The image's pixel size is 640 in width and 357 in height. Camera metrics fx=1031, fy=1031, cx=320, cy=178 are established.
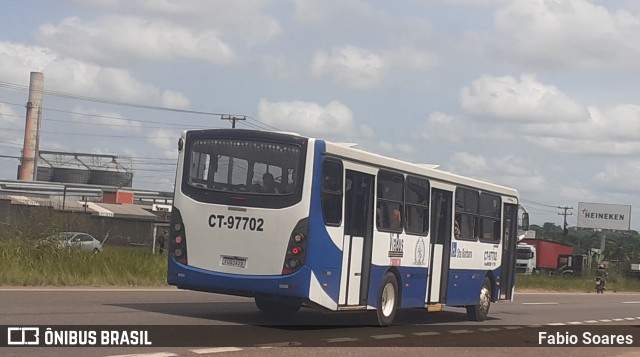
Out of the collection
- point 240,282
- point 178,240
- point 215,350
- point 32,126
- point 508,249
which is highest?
point 32,126

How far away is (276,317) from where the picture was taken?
18250 mm

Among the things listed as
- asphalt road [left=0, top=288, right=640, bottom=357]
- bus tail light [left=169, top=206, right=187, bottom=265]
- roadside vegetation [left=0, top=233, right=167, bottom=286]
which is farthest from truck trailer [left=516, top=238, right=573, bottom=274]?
bus tail light [left=169, top=206, right=187, bottom=265]

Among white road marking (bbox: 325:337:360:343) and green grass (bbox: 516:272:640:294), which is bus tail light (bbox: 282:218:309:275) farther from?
green grass (bbox: 516:272:640:294)

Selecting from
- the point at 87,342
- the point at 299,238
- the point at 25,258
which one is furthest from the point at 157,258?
the point at 87,342

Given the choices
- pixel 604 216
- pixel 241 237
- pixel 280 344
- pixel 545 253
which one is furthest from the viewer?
pixel 604 216

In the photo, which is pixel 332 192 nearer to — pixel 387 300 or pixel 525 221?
pixel 387 300

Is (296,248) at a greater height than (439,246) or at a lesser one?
lesser

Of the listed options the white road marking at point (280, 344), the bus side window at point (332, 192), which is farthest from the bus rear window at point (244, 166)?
the white road marking at point (280, 344)

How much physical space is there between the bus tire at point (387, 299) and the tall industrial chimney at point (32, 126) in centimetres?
8427

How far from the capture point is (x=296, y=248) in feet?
51.3

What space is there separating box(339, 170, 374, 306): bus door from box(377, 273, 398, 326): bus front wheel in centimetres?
63

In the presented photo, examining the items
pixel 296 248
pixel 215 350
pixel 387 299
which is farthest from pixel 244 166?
pixel 215 350

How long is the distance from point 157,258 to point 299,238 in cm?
1461

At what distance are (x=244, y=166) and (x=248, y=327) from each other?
2.49 m
